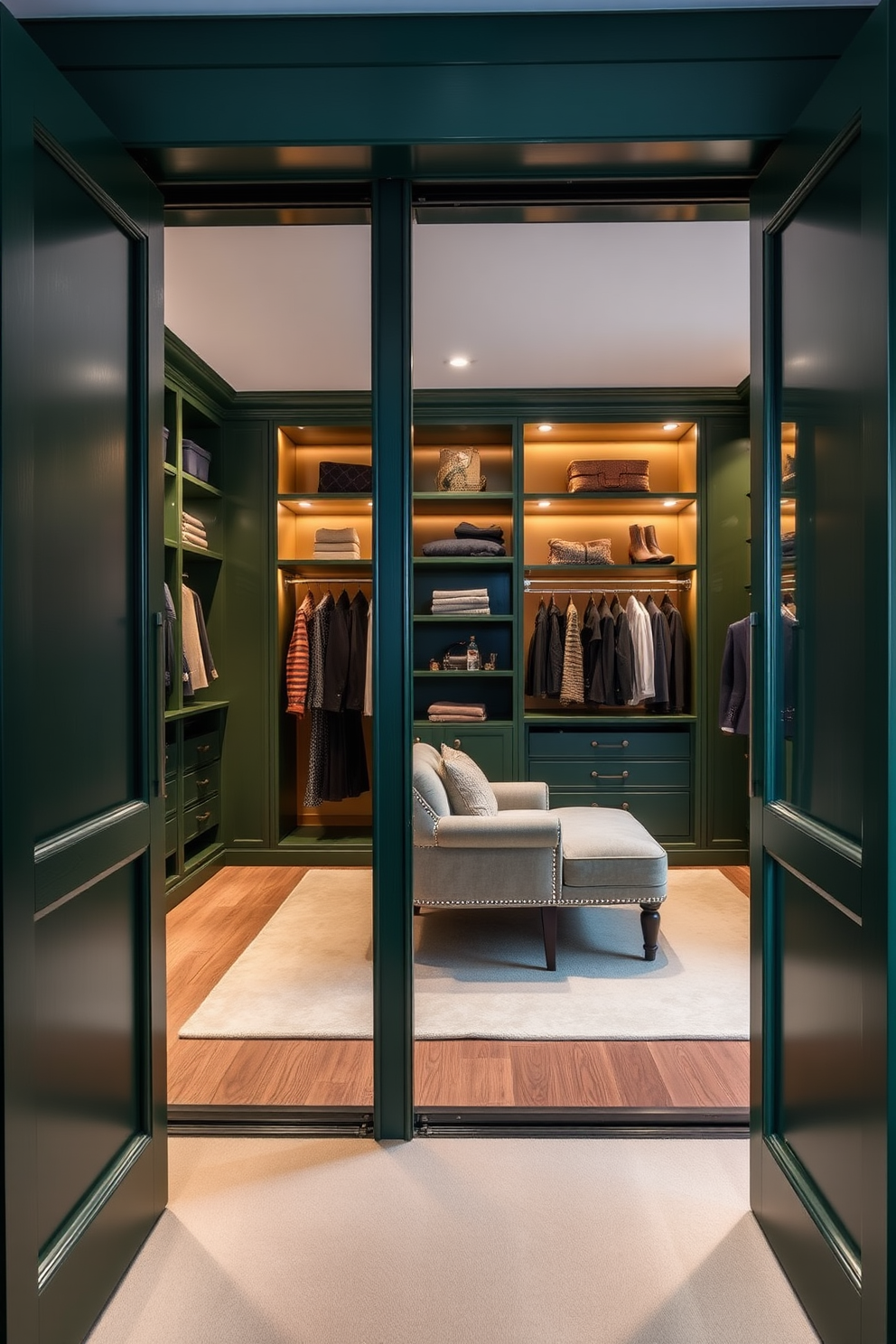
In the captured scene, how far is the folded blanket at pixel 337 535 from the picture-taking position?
5.02 metres

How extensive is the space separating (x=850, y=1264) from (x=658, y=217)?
7.55 ft

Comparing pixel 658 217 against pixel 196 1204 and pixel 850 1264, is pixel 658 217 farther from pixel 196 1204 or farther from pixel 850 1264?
pixel 196 1204

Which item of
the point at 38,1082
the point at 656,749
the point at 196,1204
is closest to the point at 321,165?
the point at 38,1082

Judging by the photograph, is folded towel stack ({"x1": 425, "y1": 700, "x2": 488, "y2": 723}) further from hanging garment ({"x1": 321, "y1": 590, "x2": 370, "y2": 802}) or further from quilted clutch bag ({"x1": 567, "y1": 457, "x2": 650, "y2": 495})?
quilted clutch bag ({"x1": 567, "y1": 457, "x2": 650, "y2": 495})

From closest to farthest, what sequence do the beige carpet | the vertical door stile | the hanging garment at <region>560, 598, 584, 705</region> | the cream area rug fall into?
1. the beige carpet
2. the vertical door stile
3. the cream area rug
4. the hanging garment at <region>560, 598, 584, 705</region>

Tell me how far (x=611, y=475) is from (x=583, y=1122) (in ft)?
12.1

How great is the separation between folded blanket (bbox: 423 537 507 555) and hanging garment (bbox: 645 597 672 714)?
1.03m

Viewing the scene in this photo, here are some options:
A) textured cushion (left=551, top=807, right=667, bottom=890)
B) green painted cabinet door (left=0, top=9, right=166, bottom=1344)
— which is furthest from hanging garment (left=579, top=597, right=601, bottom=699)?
green painted cabinet door (left=0, top=9, right=166, bottom=1344)

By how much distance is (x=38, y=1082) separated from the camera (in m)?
1.40

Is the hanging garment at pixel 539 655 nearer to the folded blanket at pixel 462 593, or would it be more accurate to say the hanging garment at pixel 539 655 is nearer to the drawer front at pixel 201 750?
the folded blanket at pixel 462 593

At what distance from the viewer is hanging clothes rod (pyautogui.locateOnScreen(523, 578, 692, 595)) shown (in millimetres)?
5223

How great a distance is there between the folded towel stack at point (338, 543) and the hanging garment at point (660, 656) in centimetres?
183

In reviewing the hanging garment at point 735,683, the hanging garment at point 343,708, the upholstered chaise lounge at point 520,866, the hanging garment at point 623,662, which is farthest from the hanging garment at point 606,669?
the upholstered chaise lounge at point 520,866

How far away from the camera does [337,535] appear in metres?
5.03
